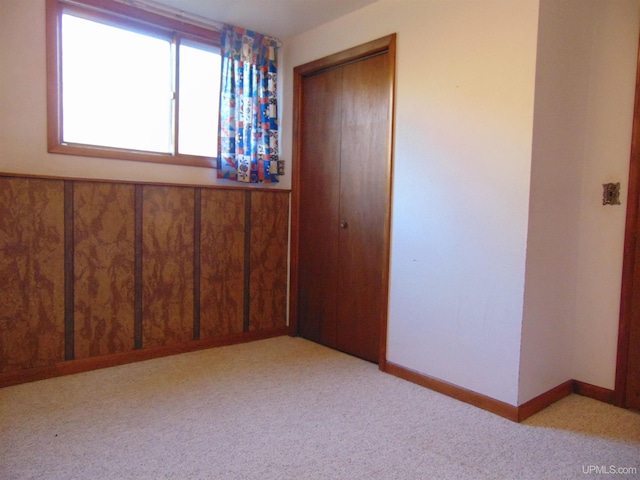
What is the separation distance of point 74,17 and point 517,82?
8.60 feet

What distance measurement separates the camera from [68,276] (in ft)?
8.41

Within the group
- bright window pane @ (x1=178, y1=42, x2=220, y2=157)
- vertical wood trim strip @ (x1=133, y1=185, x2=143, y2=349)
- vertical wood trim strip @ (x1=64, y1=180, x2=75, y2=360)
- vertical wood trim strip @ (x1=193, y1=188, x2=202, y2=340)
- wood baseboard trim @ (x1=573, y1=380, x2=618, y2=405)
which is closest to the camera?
wood baseboard trim @ (x1=573, y1=380, x2=618, y2=405)

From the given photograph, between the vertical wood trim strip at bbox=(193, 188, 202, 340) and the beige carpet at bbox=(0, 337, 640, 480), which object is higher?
the vertical wood trim strip at bbox=(193, 188, 202, 340)

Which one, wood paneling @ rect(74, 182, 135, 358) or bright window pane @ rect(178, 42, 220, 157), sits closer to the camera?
wood paneling @ rect(74, 182, 135, 358)

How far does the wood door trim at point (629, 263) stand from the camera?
227 cm

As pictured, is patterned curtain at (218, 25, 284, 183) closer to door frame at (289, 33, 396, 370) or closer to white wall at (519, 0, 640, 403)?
door frame at (289, 33, 396, 370)

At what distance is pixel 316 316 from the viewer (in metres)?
3.36

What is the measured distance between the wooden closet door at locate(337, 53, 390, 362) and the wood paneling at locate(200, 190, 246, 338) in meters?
0.76

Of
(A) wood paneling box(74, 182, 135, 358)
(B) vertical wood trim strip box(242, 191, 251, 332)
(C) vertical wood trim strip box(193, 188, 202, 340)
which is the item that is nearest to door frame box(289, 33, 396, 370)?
(B) vertical wood trim strip box(242, 191, 251, 332)

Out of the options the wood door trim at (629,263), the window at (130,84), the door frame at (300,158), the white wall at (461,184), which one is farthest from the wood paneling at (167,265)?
the wood door trim at (629,263)

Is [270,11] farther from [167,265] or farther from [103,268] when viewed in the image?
[103,268]

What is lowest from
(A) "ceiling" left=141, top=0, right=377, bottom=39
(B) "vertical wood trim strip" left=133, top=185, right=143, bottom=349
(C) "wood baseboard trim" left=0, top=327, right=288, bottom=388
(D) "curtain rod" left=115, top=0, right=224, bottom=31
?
(C) "wood baseboard trim" left=0, top=327, right=288, bottom=388

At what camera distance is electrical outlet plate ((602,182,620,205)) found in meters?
2.35

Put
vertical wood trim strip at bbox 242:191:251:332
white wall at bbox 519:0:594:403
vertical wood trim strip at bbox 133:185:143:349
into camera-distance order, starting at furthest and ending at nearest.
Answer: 1. vertical wood trim strip at bbox 242:191:251:332
2. vertical wood trim strip at bbox 133:185:143:349
3. white wall at bbox 519:0:594:403
